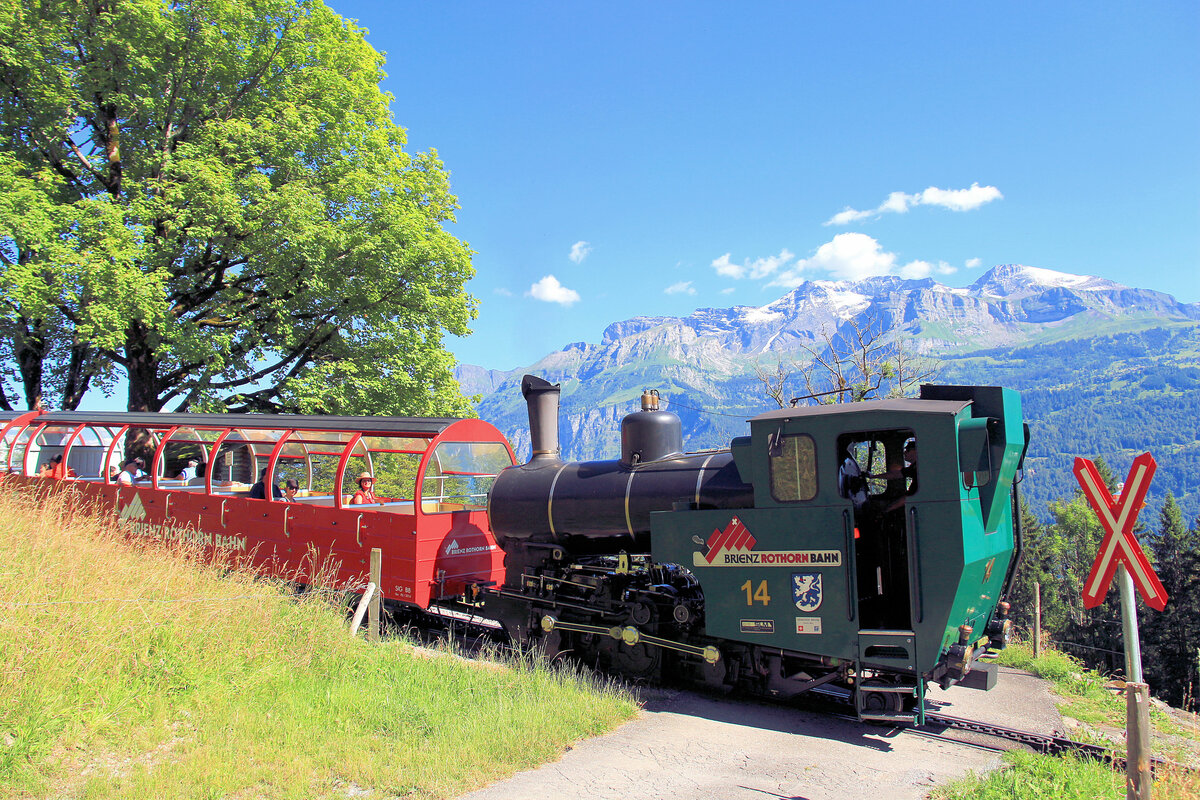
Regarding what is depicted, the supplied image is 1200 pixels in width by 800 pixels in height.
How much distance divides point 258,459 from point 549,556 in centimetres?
679

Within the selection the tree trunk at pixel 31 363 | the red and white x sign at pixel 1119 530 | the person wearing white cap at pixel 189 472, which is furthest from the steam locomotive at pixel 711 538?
the tree trunk at pixel 31 363

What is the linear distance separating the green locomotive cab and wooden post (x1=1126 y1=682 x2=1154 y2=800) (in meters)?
1.77

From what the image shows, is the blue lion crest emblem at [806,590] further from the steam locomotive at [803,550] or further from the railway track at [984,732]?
the railway track at [984,732]

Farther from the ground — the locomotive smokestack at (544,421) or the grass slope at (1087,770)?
the locomotive smokestack at (544,421)

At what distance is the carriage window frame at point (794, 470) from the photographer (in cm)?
696

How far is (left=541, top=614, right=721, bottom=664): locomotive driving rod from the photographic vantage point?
7.66 meters

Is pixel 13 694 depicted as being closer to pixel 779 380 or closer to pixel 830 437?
pixel 830 437

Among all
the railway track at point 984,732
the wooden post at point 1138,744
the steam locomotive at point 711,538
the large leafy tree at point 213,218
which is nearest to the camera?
the wooden post at point 1138,744

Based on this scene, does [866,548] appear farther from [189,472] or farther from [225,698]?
[189,472]

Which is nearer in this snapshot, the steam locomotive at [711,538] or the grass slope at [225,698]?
the grass slope at [225,698]

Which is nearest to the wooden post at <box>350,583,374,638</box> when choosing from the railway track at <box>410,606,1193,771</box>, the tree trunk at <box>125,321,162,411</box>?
the railway track at <box>410,606,1193,771</box>

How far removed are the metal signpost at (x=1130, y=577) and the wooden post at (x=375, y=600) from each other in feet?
24.6

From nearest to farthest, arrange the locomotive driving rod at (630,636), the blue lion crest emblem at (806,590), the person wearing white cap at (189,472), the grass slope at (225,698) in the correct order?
the grass slope at (225,698), the blue lion crest emblem at (806,590), the locomotive driving rod at (630,636), the person wearing white cap at (189,472)

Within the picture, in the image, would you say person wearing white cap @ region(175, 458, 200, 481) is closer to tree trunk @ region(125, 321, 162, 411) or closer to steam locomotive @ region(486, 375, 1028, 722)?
tree trunk @ region(125, 321, 162, 411)
